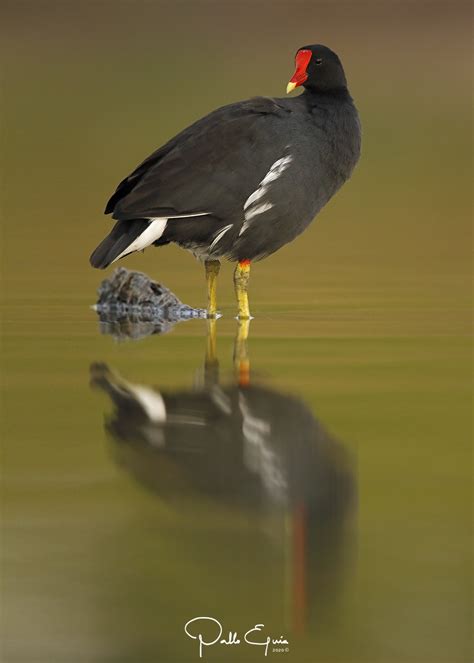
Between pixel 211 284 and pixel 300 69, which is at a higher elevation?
pixel 300 69

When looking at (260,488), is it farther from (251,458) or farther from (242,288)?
(242,288)

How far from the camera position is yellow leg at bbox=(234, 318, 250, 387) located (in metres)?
5.71

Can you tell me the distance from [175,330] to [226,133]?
1.01 m

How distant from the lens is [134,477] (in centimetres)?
420

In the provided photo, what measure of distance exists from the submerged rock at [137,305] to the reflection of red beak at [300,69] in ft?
4.27

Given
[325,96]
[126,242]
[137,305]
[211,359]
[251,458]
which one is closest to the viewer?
[251,458]

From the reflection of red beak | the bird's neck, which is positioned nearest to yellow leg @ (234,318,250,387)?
the bird's neck

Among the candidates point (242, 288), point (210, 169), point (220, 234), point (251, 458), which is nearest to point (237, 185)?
point (210, 169)

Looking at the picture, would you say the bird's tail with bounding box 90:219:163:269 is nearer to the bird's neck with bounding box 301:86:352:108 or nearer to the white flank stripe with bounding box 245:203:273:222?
the white flank stripe with bounding box 245:203:273:222

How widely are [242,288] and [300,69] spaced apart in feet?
4.33

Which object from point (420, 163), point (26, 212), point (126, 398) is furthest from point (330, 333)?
point (420, 163)

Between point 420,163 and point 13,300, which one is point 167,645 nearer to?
point 13,300

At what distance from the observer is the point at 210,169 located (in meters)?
7.19

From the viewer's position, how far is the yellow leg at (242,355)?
5.71 meters
